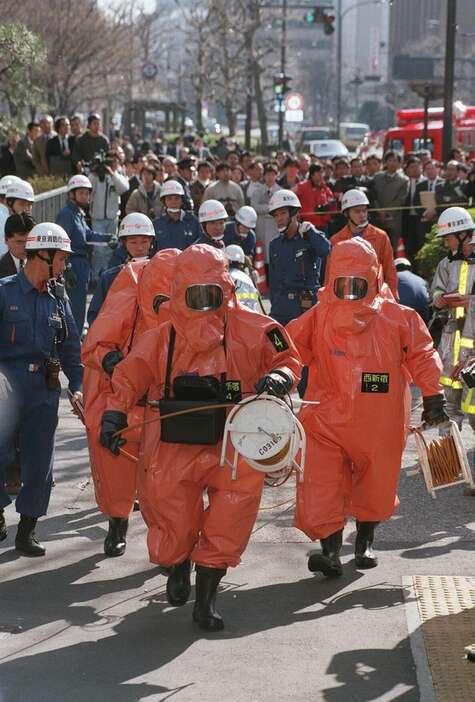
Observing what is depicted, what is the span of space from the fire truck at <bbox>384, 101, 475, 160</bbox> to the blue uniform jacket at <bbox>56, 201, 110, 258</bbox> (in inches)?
785

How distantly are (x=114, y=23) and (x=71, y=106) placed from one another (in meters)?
5.46

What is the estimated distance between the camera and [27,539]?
26.1 ft

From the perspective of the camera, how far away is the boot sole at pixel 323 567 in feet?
24.2

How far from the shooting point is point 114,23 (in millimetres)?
48812

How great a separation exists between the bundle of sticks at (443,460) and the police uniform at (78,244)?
22.1ft

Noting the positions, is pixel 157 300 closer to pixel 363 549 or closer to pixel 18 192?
pixel 363 549

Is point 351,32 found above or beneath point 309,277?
above

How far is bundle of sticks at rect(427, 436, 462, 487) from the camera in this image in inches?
294

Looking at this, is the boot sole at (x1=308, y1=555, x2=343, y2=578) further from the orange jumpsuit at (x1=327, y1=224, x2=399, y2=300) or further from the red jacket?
the red jacket

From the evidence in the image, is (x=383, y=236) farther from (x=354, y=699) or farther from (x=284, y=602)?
(x=354, y=699)

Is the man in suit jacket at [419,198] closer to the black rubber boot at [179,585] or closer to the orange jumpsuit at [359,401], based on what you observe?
the orange jumpsuit at [359,401]

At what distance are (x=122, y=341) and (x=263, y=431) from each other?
67.7 inches

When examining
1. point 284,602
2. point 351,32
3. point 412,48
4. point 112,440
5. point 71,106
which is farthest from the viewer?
point 351,32

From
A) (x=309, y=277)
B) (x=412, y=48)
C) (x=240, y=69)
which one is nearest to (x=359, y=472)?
(x=309, y=277)
